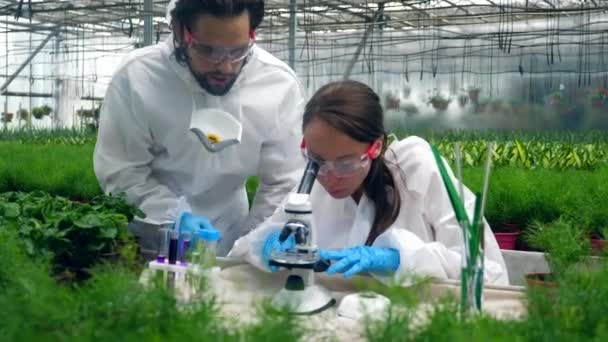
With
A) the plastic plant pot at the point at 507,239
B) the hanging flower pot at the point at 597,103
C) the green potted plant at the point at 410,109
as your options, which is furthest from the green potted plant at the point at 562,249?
the green potted plant at the point at 410,109

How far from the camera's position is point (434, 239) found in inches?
69.8

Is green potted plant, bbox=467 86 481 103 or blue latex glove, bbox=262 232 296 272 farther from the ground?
green potted plant, bbox=467 86 481 103

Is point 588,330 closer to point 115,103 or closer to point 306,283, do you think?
point 306,283

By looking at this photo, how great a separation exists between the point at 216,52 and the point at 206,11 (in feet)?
0.33

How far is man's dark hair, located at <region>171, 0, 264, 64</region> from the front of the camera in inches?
70.2

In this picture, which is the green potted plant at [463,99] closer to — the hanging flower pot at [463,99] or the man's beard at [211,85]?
the hanging flower pot at [463,99]

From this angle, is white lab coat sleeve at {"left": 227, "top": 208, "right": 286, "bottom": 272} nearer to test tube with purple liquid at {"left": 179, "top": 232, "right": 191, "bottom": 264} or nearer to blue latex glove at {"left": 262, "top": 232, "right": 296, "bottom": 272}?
blue latex glove at {"left": 262, "top": 232, "right": 296, "bottom": 272}

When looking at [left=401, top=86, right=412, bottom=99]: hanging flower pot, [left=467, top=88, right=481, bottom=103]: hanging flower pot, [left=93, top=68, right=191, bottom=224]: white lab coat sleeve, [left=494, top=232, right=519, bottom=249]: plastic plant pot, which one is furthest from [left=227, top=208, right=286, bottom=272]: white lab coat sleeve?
[left=401, top=86, right=412, bottom=99]: hanging flower pot

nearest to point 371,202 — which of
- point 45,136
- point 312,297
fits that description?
point 312,297

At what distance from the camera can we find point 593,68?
10320 millimetres

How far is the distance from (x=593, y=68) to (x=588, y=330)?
1042cm

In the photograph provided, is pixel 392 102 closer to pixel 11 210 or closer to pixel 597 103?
pixel 597 103

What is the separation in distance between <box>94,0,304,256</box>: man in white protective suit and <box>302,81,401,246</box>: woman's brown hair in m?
0.28

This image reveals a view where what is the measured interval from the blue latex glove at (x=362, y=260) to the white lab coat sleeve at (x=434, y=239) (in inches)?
0.7
